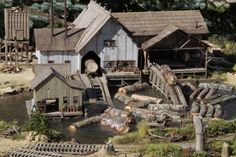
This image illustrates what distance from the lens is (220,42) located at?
61.0m

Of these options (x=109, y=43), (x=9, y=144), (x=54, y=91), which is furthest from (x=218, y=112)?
(x=9, y=144)

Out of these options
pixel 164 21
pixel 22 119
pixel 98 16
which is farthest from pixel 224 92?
pixel 22 119

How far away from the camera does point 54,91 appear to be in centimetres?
4281

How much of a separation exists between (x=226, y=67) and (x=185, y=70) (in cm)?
481

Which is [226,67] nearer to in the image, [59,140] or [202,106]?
[202,106]

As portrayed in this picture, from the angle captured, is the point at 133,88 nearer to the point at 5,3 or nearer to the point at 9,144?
the point at 5,3

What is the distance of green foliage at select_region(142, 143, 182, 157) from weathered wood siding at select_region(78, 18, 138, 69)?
17.9m

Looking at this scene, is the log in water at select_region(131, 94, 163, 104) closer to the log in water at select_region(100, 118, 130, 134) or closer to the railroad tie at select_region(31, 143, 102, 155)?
the log in water at select_region(100, 118, 130, 134)

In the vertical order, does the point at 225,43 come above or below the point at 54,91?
above

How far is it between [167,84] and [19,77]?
1122 centimetres

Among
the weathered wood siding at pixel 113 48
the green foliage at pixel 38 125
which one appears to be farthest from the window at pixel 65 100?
the weathered wood siding at pixel 113 48

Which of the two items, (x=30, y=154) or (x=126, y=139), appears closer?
(x=30, y=154)

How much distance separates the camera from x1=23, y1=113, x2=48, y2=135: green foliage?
1489 inches

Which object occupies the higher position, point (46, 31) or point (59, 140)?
point (46, 31)
